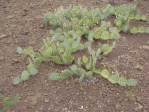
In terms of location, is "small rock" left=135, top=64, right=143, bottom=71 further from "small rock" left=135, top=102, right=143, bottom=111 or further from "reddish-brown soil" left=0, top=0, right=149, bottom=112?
"small rock" left=135, top=102, right=143, bottom=111

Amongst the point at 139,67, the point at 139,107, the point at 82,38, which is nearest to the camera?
the point at 139,107

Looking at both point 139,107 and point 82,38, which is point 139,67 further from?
point 82,38

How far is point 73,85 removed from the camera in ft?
9.96

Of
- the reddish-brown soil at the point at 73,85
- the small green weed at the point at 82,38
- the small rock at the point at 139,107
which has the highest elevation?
the small green weed at the point at 82,38

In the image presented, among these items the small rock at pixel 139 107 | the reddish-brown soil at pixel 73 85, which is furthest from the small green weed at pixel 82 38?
the small rock at pixel 139 107

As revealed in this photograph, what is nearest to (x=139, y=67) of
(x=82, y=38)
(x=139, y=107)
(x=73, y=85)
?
(x=139, y=107)

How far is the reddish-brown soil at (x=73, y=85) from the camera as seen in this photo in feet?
9.45

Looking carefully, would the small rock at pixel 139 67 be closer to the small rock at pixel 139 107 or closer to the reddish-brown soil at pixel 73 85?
the reddish-brown soil at pixel 73 85

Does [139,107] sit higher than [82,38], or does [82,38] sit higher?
[82,38]

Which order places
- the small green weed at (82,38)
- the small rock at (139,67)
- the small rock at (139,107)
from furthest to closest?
the small rock at (139,67) → the small green weed at (82,38) → the small rock at (139,107)

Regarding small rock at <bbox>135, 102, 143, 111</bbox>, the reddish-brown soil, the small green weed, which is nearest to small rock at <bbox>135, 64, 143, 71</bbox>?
the reddish-brown soil

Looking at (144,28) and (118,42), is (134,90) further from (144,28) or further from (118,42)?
(144,28)

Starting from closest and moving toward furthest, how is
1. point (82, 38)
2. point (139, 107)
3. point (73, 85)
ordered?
point (139, 107) < point (73, 85) < point (82, 38)

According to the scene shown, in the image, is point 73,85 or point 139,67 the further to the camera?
point 139,67
